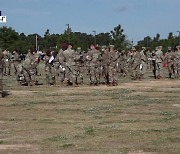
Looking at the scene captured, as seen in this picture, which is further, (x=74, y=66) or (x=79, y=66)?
(x=79, y=66)

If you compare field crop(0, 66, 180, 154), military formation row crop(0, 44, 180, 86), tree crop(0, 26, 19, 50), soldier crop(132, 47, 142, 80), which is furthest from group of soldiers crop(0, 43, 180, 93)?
tree crop(0, 26, 19, 50)

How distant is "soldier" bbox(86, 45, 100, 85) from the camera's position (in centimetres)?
2512

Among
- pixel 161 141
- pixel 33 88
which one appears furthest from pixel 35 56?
pixel 161 141

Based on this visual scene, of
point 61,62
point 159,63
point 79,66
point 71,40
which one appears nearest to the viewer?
point 61,62

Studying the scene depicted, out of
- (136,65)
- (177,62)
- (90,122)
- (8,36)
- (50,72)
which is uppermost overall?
(8,36)

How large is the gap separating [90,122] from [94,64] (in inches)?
478

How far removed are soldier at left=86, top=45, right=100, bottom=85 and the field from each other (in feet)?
12.3

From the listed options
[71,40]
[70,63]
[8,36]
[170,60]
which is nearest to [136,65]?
[170,60]

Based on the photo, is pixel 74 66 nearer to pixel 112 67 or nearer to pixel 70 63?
pixel 70 63

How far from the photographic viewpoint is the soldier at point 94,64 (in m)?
25.1

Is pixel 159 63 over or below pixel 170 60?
below

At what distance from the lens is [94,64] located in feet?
82.8

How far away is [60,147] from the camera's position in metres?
10.0

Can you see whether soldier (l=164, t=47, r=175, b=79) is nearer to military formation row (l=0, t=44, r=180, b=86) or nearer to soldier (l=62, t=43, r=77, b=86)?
military formation row (l=0, t=44, r=180, b=86)
